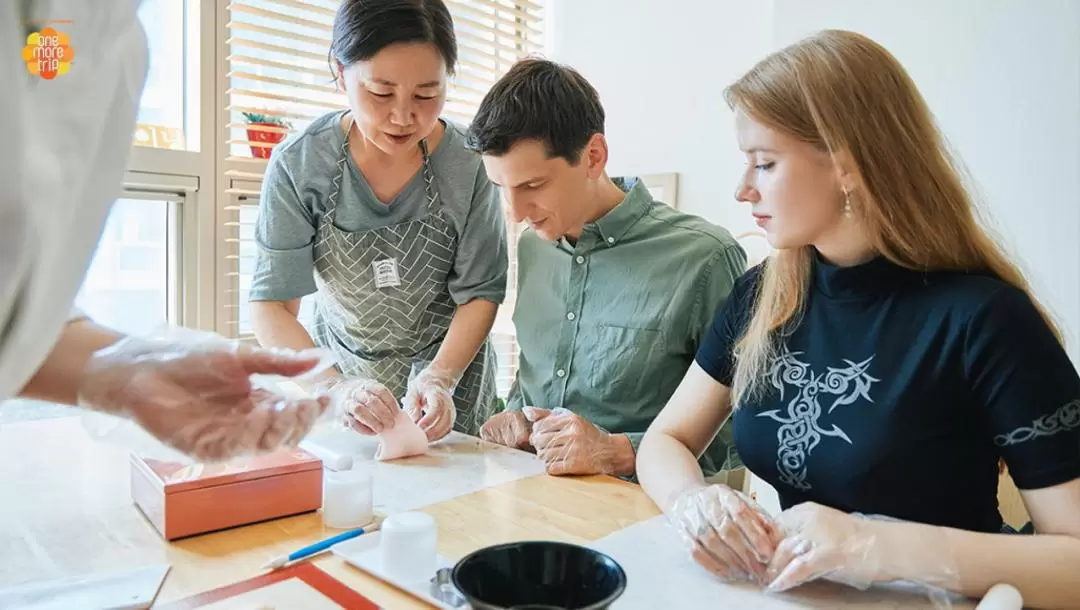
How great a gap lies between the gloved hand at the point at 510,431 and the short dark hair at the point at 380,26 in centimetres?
74

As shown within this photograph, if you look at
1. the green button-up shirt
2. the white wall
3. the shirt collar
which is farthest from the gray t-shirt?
the white wall

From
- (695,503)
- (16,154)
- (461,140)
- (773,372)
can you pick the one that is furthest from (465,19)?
(16,154)

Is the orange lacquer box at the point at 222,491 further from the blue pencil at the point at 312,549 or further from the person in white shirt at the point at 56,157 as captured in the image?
the person in white shirt at the point at 56,157

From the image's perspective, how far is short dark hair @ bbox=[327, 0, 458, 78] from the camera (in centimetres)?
147

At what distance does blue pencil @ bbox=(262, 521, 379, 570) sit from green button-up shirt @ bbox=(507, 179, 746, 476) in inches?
29.1

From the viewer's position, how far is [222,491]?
0.94 metres

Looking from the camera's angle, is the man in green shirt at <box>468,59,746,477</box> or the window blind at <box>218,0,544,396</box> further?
the window blind at <box>218,0,544,396</box>

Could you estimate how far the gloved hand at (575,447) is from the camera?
120 cm

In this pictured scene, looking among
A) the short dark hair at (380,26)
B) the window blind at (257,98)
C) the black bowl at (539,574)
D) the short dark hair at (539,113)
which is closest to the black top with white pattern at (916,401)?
the black bowl at (539,574)

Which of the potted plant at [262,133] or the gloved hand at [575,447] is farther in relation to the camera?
the potted plant at [262,133]

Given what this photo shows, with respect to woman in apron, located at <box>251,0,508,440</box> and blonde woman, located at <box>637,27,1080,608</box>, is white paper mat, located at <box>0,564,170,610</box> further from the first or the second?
woman in apron, located at <box>251,0,508,440</box>

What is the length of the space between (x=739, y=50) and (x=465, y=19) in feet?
3.71

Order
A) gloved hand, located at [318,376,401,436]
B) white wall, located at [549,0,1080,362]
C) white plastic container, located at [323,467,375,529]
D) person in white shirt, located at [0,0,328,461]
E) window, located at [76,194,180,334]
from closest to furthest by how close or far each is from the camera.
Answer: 1. person in white shirt, located at [0,0,328,461]
2. white plastic container, located at [323,467,375,529]
3. gloved hand, located at [318,376,401,436]
4. white wall, located at [549,0,1080,362]
5. window, located at [76,194,180,334]

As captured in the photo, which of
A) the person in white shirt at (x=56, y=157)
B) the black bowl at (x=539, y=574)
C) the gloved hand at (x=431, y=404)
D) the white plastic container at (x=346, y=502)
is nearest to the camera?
the person in white shirt at (x=56, y=157)
